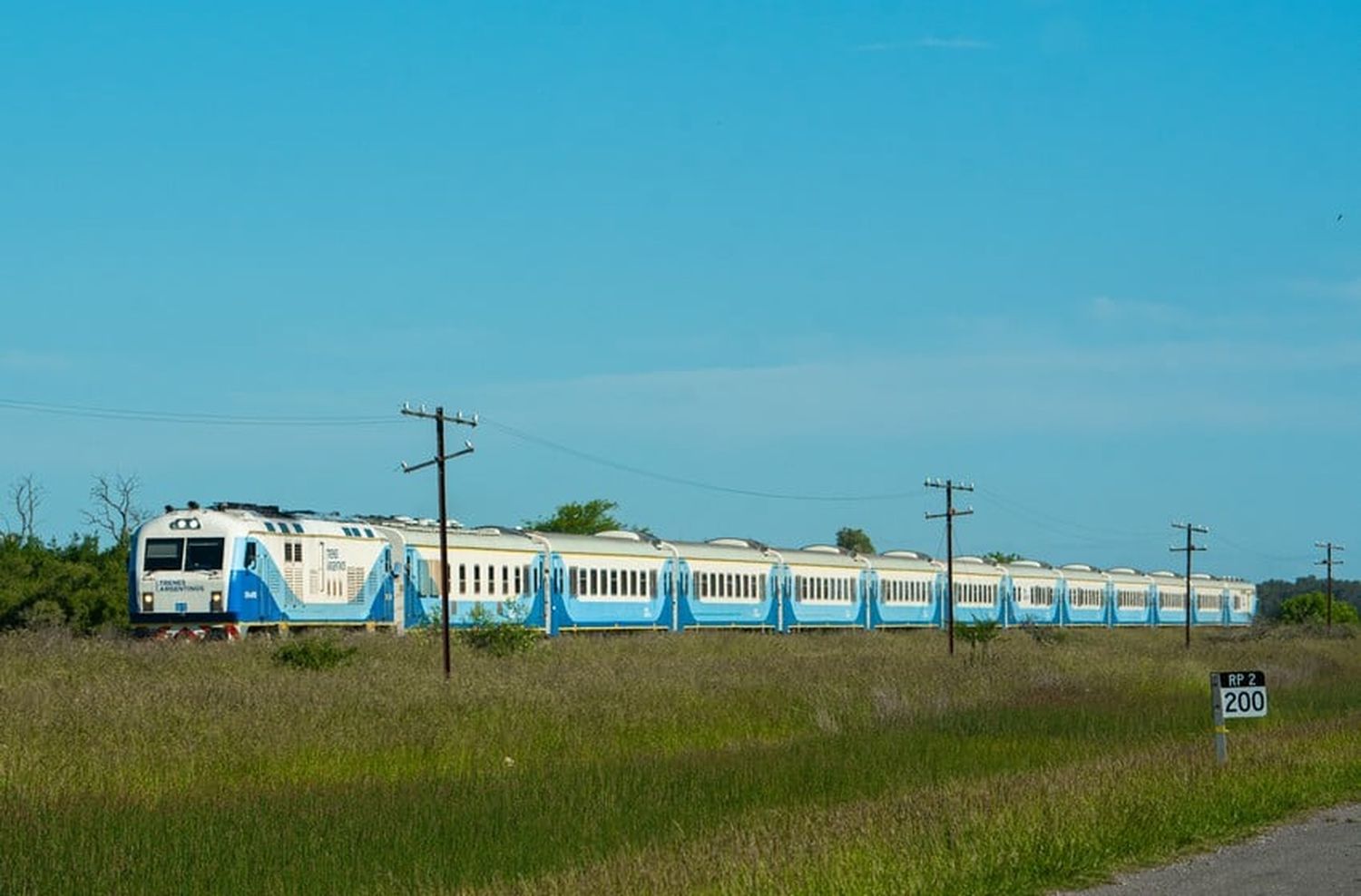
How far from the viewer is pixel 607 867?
1416 centimetres

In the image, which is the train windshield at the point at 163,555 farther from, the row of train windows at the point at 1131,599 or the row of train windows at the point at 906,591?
the row of train windows at the point at 1131,599

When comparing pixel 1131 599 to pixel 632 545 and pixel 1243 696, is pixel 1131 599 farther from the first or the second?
pixel 1243 696

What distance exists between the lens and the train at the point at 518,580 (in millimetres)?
41219

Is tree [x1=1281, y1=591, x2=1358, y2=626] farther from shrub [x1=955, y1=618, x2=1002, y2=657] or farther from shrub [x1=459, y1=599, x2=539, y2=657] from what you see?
shrub [x1=459, y1=599, x2=539, y2=657]

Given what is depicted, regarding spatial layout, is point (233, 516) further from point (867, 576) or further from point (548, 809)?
point (867, 576)

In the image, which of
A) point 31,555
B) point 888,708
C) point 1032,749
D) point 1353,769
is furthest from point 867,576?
point 1353,769

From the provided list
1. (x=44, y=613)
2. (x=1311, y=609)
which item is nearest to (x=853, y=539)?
(x=1311, y=609)

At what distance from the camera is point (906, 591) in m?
76.9

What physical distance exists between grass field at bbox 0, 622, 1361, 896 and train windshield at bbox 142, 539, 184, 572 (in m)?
3.36

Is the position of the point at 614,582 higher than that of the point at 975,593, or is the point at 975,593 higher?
the point at 614,582

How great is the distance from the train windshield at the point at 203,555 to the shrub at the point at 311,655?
5746mm

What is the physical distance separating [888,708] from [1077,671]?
49.2ft

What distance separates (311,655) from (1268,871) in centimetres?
2434

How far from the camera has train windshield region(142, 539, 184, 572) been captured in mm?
41281
